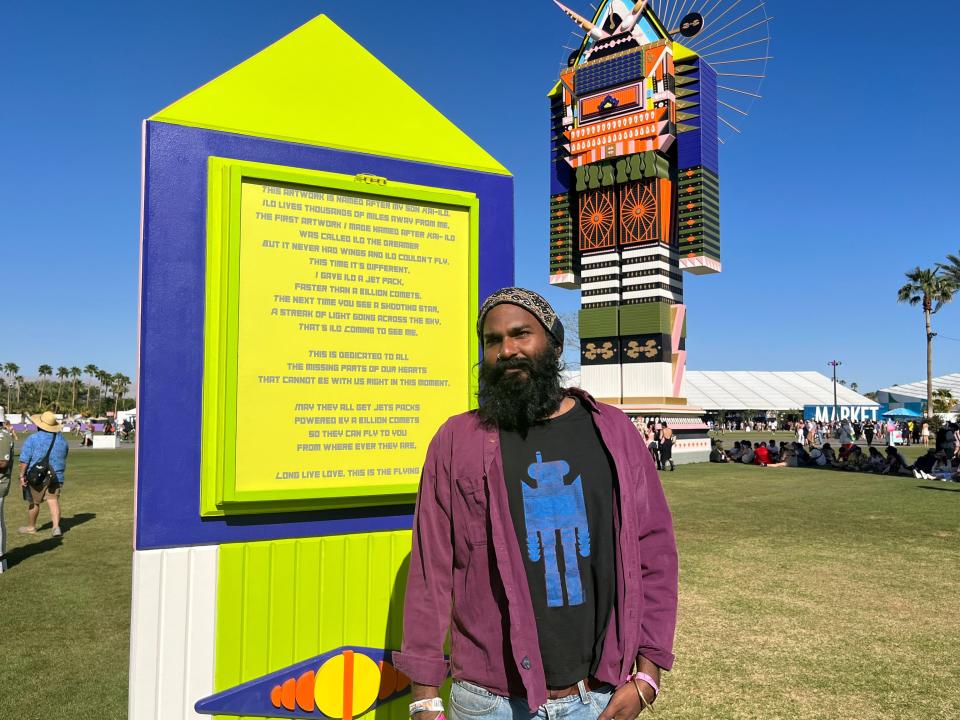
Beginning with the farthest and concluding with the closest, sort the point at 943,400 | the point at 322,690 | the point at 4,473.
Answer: the point at 943,400, the point at 4,473, the point at 322,690

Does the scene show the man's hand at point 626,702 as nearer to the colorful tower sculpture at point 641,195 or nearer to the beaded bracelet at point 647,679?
the beaded bracelet at point 647,679

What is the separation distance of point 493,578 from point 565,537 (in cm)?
26

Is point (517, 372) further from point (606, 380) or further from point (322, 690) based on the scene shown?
point (606, 380)

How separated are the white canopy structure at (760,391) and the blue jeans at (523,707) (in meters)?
62.7

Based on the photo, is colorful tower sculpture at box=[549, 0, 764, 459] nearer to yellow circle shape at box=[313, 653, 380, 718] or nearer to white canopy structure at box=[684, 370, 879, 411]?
yellow circle shape at box=[313, 653, 380, 718]

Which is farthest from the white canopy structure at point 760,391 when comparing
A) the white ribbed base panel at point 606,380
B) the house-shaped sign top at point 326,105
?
the house-shaped sign top at point 326,105

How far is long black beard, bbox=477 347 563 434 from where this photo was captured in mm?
2205

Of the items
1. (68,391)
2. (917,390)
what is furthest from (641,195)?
(68,391)

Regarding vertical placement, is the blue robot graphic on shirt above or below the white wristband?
Answer: above

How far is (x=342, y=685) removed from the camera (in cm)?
288

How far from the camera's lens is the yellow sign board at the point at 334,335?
2822 mm

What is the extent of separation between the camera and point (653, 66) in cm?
2453

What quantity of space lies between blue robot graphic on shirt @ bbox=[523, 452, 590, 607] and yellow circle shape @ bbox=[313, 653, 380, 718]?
127 centimetres

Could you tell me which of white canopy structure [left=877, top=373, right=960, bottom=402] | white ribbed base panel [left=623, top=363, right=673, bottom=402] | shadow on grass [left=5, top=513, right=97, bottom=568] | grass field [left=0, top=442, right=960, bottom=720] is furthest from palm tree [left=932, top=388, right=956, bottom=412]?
shadow on grass [left=5, top=513, right=97, bottom=568]
